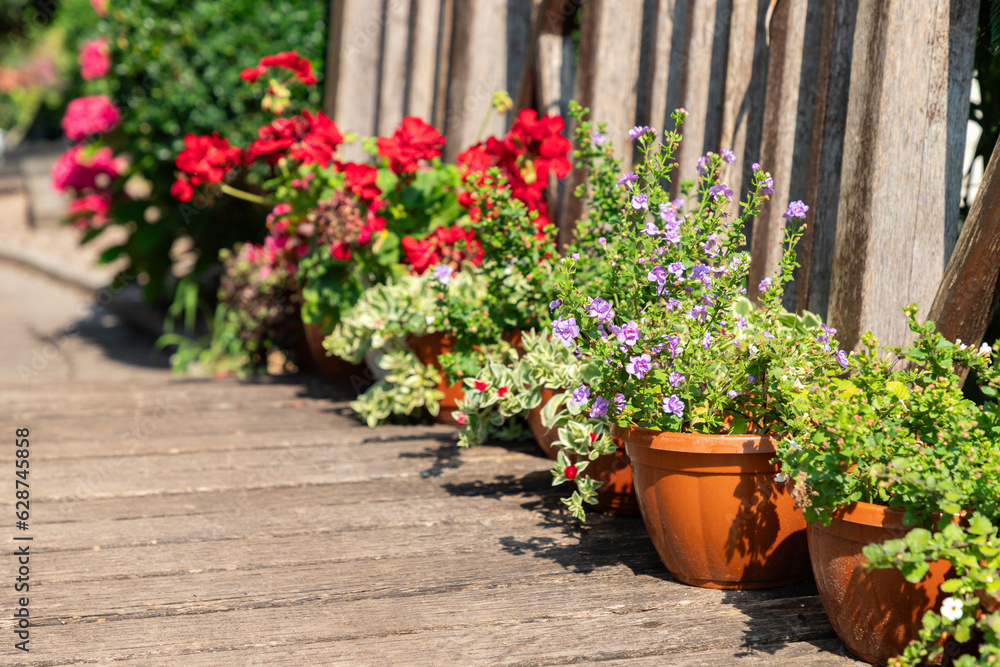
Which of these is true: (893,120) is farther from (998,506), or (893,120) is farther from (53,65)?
(53,65)

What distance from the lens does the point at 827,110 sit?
2.16 metres

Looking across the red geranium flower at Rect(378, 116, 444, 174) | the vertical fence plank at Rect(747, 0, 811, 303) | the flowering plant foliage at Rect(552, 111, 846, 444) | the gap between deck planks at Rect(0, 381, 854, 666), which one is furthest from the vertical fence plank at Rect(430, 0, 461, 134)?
the flowering plant foliage at Rect(552, 111, 846, 444)

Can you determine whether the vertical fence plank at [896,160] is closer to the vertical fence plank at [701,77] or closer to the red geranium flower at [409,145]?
the vertical fence plank at [701,77]

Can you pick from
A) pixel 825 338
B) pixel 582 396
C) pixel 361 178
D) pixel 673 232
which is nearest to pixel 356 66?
pixel 361 178

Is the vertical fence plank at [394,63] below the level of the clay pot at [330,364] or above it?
above

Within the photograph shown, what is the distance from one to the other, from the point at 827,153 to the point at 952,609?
1.20m

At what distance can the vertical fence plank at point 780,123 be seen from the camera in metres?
2.27

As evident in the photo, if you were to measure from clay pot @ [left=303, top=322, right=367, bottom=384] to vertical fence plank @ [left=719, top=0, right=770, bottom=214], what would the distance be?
2.07 metres

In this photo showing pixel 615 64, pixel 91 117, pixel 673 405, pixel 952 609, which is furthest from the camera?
pixel 91 117

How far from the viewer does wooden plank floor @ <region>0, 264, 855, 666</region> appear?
164cm

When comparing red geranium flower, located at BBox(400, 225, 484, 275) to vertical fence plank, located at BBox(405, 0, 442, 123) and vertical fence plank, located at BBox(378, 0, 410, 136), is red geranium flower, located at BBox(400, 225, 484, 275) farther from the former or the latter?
vertical fence plank, located at BBox(378, 0, 410, 136)

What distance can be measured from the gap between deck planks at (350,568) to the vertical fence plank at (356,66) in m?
1.94

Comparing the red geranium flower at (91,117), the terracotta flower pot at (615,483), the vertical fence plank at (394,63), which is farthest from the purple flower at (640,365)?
the red geranium flower at (91,117)

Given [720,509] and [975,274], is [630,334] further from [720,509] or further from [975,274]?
[975,274]
